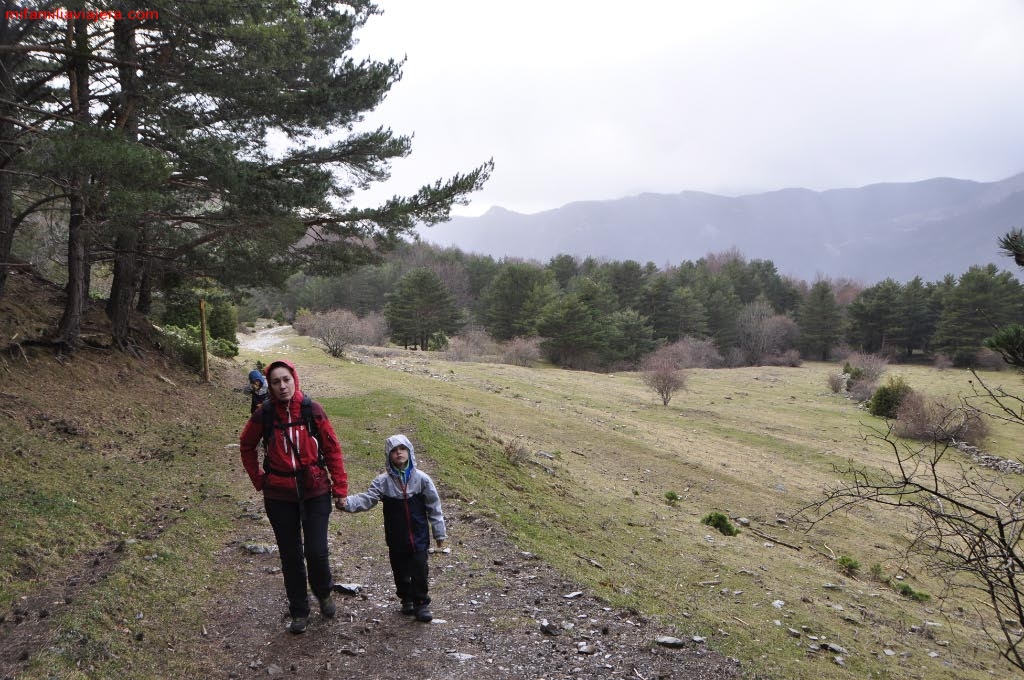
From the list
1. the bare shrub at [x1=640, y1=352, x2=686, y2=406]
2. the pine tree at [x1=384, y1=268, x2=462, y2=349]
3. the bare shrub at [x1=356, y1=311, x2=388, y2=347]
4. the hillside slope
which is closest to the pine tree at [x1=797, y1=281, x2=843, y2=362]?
the pine tree at [x1=384, y1=268, x2=462, y2=349]

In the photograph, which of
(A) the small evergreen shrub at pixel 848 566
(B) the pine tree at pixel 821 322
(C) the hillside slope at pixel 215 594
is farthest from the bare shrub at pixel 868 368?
(C) the hillside slope at pixel 215 594

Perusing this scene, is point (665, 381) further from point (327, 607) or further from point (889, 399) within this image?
point (327, 607)

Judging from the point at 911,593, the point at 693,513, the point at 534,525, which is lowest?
the point at 911,593

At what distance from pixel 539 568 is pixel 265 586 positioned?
2501mm

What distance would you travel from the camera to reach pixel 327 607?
4273mm

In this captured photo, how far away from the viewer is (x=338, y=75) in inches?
465

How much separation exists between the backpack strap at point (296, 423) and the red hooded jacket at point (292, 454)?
0.05ft

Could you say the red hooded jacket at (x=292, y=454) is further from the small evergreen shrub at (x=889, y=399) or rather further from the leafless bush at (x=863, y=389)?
the leafless bush at (x=863, y=389)

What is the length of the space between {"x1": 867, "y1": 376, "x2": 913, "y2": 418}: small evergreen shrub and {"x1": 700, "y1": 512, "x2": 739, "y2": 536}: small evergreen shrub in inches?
814

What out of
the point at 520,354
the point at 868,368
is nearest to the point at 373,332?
the point at 520,354

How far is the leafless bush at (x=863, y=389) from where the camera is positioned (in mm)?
31188

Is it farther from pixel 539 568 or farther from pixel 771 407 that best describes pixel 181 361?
pixel 771 407

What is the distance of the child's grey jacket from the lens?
4.21 metres

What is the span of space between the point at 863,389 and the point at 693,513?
1030 inches
